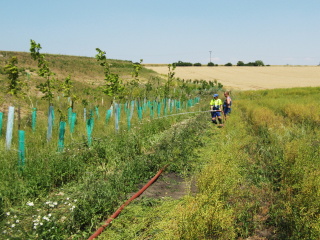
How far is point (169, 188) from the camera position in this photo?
6113 millimetres

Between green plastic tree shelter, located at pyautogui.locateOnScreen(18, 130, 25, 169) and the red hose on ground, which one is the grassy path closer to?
the red hose on ground

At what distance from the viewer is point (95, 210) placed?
4.63 meters

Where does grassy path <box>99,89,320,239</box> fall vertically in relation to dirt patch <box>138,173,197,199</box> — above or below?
above

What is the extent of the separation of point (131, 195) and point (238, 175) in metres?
2.05

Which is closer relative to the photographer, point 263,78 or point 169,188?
point 169,188

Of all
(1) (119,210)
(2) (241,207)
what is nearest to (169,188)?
(1) (119,210)

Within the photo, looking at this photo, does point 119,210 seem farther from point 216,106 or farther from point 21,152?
point 216,106

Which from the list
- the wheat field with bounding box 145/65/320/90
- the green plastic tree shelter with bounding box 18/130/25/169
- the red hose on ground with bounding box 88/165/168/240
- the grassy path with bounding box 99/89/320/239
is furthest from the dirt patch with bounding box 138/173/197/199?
the wheat field with bounding box 145/65/320/90

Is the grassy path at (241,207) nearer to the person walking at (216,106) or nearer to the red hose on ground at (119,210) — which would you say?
the red hose on ground at (119,210)

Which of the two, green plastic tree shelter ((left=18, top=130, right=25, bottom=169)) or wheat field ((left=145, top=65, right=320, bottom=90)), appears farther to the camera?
wheat field ((left=145, top=65, right=320, bottom=90))

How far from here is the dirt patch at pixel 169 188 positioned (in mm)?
5645

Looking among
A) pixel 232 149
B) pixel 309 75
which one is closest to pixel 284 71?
pixel 309 75

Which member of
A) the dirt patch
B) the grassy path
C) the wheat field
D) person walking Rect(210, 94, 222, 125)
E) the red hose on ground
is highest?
the wheat field

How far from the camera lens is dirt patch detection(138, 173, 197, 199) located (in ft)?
18.5
